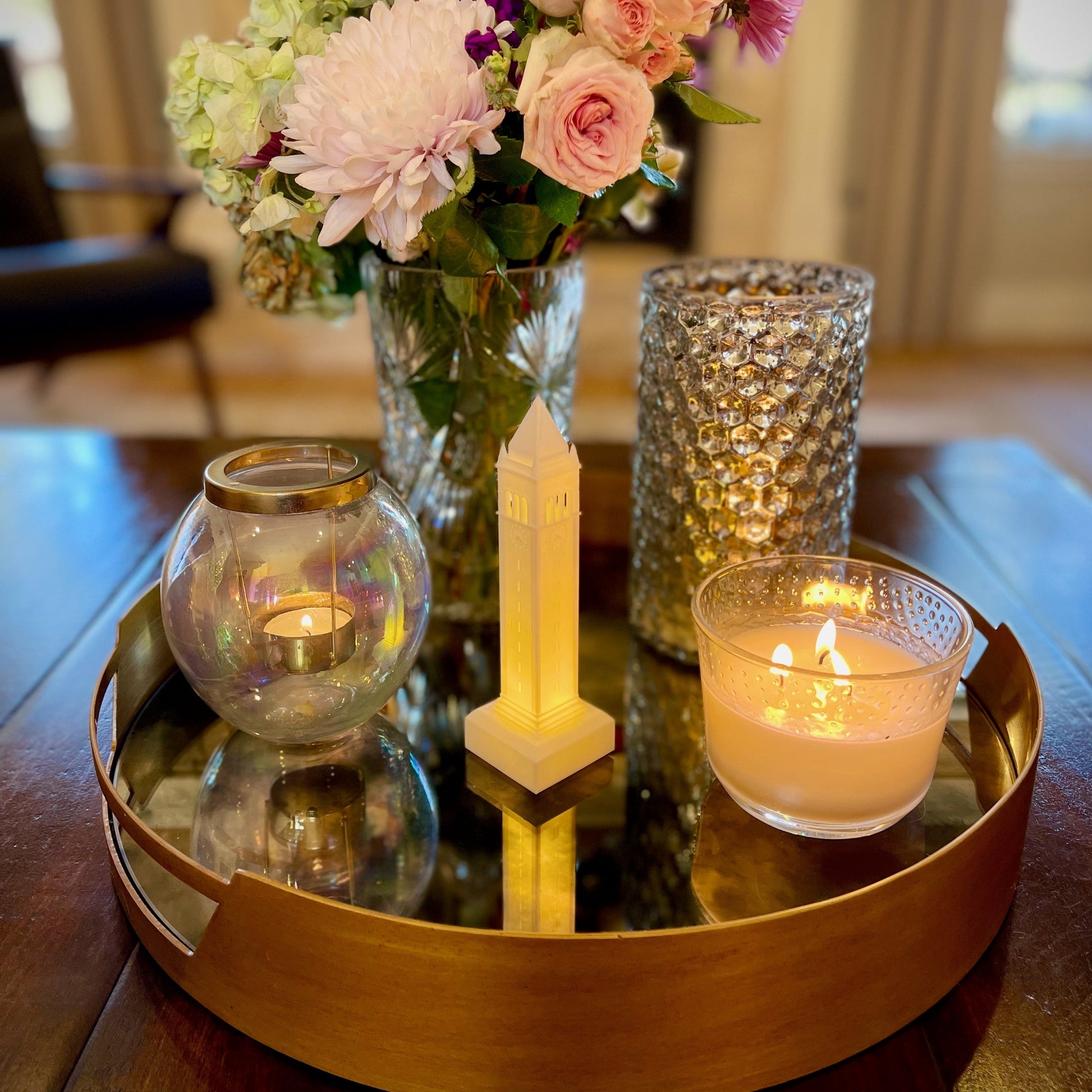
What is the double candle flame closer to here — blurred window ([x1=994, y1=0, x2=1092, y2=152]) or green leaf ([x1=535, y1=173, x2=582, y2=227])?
green leaf ([x1=535, y1=173, x2=582, y2=227])

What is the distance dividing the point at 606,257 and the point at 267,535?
8.97 feet

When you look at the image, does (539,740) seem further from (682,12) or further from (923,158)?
(923,158)

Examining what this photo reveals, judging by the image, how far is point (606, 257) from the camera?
10.1 ft

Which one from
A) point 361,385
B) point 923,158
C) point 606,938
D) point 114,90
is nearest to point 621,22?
point 606,938

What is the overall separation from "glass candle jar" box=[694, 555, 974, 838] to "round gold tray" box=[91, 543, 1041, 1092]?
0.03 meters

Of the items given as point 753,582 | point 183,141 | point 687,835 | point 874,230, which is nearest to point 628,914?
point 687,835

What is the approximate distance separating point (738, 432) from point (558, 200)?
163 mm

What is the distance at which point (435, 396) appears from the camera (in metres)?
0.64

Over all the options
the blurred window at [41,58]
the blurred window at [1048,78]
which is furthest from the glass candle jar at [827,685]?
the blurred window at [41,58]

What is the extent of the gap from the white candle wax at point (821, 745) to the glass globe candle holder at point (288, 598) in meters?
0.16

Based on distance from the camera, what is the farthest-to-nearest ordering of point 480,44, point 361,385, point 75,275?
point 361,385 → point 75,275 → point 480,44

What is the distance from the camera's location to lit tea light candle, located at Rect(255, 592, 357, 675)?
1.65 ft

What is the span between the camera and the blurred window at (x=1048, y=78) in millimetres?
2873

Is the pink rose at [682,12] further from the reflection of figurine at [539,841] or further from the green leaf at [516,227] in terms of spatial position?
the reflection of figurine at [539,841]
